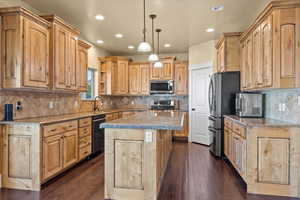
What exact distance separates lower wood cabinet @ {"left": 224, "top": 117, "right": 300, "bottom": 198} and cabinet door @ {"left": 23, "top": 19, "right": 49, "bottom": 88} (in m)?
3.06

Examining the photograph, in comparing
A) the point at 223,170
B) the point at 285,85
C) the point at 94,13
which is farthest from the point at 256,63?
the point at 94,13

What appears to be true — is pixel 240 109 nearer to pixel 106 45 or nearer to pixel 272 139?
pixel 272 139

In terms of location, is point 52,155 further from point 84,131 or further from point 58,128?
point 84,131

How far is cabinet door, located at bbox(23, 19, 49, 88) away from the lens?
273cm

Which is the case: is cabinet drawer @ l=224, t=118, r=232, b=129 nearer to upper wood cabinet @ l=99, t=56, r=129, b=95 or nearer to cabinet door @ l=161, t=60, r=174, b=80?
cabinet door @ l=161, t=60, r=174, b=80

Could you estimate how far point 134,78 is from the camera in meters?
6.54

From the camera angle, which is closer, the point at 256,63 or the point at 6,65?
the point at 6,65

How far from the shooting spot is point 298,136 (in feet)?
8.16

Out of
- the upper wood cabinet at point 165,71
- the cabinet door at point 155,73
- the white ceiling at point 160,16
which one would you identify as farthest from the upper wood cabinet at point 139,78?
the white ceiling at point 160,16

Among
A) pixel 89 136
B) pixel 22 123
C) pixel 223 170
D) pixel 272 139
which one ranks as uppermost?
pixel 22 123

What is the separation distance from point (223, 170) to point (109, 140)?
2212 millimetres

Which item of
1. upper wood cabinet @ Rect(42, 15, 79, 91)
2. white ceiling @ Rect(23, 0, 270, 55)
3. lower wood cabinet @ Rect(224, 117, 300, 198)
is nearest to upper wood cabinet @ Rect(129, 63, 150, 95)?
white ceiling @ Rect(23, 0, 270, 55)

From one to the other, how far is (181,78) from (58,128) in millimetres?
4103

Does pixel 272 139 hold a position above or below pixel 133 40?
below
